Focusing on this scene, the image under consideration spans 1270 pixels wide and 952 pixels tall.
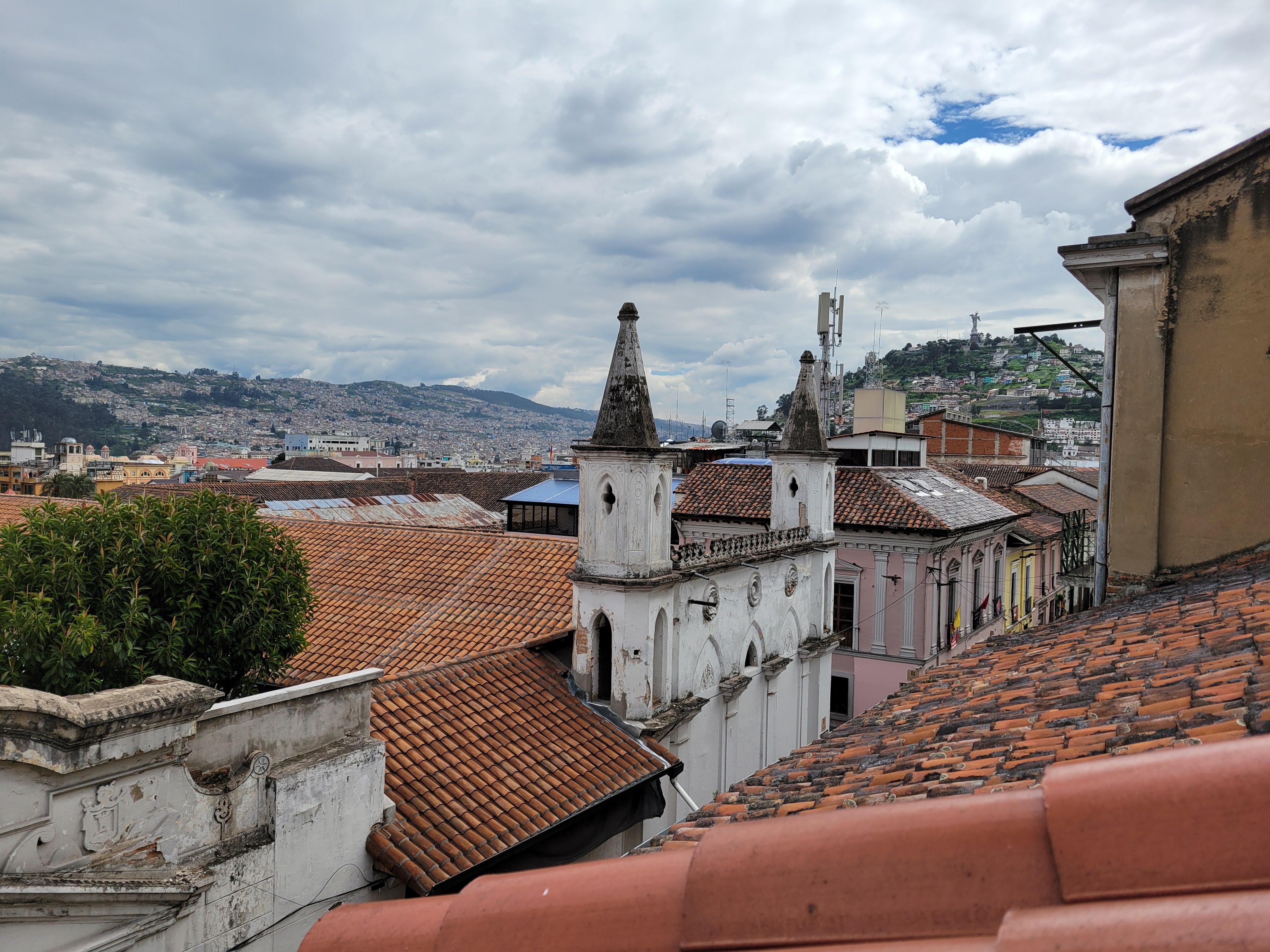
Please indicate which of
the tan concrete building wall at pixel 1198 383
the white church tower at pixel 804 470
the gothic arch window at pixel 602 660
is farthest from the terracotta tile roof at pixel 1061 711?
the white church tower at pixel 804 470

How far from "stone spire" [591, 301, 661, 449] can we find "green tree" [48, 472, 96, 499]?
2133 inches

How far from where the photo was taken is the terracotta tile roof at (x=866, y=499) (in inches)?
899

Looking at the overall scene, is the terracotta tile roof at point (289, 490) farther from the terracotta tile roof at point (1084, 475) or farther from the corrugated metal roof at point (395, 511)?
the terracotta tile roof at point (1084, 475)

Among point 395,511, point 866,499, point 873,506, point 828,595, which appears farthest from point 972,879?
point 395,511

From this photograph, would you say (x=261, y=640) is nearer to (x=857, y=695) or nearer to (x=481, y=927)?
(x=481, y=927)

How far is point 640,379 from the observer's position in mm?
12641

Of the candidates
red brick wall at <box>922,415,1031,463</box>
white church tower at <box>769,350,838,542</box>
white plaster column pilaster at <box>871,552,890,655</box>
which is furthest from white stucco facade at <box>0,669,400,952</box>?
red brick wall at <box>922,415,1031,463</box>

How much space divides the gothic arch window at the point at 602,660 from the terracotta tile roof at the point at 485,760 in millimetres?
453

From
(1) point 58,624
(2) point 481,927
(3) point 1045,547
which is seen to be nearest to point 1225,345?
(2) point 481,927

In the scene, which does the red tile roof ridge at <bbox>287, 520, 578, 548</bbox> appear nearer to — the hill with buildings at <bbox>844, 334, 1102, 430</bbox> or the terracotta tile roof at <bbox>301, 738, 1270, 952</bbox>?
the terracotta tile roof at <bbox>301, 738, 1270, 952</bbox>

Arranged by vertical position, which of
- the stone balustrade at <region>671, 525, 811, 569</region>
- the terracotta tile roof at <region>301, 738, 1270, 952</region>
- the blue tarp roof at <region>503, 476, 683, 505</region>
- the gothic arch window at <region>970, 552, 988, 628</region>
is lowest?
the gothic arch window at <region>970, 552, 988, 628</region>

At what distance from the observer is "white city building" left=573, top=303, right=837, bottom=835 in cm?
1247

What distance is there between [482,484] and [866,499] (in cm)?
3593

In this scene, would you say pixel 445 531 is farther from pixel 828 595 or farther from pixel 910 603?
pixel 910 603
